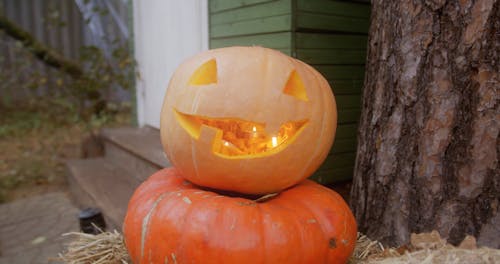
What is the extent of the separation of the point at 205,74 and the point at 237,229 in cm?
52

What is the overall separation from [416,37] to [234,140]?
73 centimetres

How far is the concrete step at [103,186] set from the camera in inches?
96.1

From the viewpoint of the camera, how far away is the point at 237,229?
112 cm

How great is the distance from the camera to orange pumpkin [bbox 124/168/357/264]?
111 cm

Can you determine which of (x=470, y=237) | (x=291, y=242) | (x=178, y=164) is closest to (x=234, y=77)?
(x=178, y=164)

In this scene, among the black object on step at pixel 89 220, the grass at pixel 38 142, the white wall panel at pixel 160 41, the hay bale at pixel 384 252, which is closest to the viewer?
the hay bale at pixel 384 252

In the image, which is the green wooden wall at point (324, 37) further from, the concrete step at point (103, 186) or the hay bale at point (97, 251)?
the concrete step at point (103, 186)

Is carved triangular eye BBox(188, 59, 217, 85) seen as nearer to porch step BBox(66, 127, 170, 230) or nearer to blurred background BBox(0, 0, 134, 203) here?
porch step BBox(66, 127, 170, 230)

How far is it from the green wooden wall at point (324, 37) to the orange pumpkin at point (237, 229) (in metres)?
0.95

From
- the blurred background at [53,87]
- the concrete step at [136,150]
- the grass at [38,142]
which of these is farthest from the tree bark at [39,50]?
the concrete step at [136,150]

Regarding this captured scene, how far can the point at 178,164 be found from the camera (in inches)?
52.8

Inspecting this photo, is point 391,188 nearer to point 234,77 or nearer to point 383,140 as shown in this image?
point 383,140

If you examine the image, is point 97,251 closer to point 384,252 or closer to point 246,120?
point 246,120

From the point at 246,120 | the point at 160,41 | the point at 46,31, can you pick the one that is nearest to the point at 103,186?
the point at 160,41
